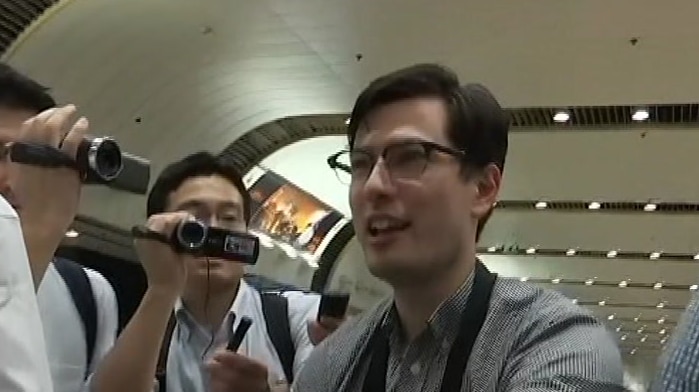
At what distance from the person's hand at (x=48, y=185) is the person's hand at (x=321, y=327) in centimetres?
90

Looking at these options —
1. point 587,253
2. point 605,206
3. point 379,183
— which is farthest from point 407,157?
point 587,253

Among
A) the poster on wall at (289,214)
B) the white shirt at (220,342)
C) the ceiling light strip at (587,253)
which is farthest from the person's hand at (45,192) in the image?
the ceiling light strip at (587,253)

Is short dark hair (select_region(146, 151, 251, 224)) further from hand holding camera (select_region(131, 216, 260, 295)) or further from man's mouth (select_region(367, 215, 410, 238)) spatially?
man's mouth (select_region(367, 215, 410, 238))

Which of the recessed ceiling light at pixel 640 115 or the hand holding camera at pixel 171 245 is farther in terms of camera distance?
the recessed ceiling light at pixel 640 115

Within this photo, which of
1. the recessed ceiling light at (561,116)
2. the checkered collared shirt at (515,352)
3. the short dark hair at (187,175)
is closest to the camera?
the checkered collared shirt at (515,352)

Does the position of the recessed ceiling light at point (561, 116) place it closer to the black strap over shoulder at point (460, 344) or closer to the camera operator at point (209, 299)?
the camera operator at point (209, 299)

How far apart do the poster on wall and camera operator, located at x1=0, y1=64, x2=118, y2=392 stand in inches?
434

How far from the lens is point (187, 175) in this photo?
259 centimetres

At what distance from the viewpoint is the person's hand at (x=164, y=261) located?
6.78ft

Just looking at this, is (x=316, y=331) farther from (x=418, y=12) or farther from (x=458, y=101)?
(x=418, y=12)

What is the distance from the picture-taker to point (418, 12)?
883 cm

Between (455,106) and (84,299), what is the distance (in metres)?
0.99

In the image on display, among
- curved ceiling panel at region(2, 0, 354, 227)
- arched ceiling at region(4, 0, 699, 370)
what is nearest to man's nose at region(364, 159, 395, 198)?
arched ceiling at region(4, 0, 699, 370)

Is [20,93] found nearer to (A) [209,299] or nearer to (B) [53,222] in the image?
(B) [53,222]
